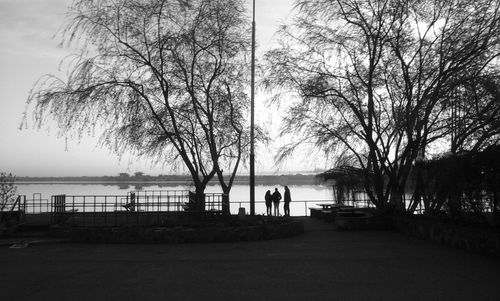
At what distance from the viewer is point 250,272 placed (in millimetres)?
11250

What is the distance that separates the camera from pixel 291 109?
23.8m

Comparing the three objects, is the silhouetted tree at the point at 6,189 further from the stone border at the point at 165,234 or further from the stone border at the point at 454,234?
the stone border at the point at 454,234

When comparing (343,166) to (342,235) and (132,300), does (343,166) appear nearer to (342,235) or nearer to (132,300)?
(342,235)

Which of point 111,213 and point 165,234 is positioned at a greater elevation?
point 111,213

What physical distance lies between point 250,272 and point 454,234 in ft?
21.4

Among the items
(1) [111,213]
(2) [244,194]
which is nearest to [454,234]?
(1) [111,213]

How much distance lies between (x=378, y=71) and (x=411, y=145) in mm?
3831

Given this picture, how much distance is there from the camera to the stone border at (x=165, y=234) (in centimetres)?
1709

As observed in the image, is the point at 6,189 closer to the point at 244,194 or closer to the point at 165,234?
the point at 165,234

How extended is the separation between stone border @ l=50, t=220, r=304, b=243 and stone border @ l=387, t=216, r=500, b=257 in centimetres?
497

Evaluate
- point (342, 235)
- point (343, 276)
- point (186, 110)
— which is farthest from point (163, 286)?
point (186, 110)

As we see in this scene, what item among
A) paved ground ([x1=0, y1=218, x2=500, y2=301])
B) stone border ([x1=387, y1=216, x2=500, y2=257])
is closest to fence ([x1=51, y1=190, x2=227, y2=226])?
paved ground ([x1=0, y1=218, x2=500, y2=301])

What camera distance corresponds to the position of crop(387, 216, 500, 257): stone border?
1272 cm

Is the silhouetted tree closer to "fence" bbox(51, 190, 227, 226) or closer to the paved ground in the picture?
"fence" bbox(51, 190, 227, 226)
